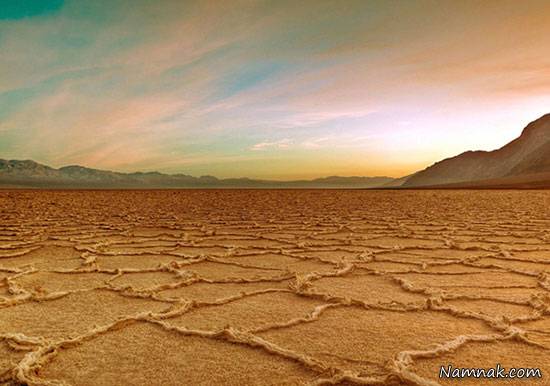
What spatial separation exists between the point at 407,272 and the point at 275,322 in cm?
143

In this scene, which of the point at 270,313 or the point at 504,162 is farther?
the point at 504,162

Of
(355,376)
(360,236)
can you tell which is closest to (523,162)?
(360,236)

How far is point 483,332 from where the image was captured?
1838 millimetres

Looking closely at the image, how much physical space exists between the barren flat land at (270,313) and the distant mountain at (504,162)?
44.4m

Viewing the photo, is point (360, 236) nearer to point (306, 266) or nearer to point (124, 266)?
point (306, 266)

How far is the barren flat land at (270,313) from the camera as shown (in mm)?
1499

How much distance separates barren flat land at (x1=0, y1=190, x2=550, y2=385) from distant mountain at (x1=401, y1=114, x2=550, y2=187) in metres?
44.4

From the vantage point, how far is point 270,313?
6.88ft

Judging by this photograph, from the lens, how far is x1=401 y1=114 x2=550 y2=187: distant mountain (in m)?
51.9

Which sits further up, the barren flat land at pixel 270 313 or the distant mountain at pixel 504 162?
the distant mountain at pixel 504 162

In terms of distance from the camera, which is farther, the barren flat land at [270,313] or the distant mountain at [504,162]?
the distant mountain at [504,162]

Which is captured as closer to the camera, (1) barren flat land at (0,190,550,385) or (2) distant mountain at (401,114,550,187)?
(1) barren flat land at (0,190,550,385)

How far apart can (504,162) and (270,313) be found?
74940 mm

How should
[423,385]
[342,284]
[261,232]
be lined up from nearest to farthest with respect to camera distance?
[423,385] < [342,284] < [261,232]
